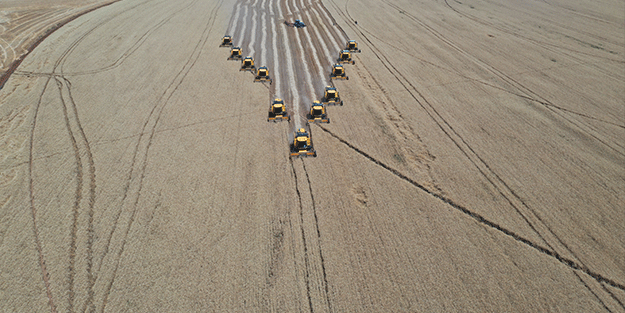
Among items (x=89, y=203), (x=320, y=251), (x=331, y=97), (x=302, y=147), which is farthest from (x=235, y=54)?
(x=320, y=251)

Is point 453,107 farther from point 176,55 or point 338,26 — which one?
point 176,55

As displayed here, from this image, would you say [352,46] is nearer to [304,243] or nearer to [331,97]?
[331,97]

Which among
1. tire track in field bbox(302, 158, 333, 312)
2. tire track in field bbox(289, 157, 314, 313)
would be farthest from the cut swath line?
tire track in field bbox(289, 157, 314, 313)

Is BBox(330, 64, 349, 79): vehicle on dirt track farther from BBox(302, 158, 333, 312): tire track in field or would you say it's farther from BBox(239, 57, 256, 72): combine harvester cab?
BBox(302, 158, 333, 312): tire track in field

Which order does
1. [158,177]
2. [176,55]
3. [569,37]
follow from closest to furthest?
[158,177] → [176,55] → [569,37]

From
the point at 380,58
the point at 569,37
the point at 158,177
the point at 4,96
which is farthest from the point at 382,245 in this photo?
the point at 569,37

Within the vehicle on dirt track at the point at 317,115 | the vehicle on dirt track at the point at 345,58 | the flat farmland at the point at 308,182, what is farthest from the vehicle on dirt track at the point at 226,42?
the vehicle on dirt track at the point at 317,115
